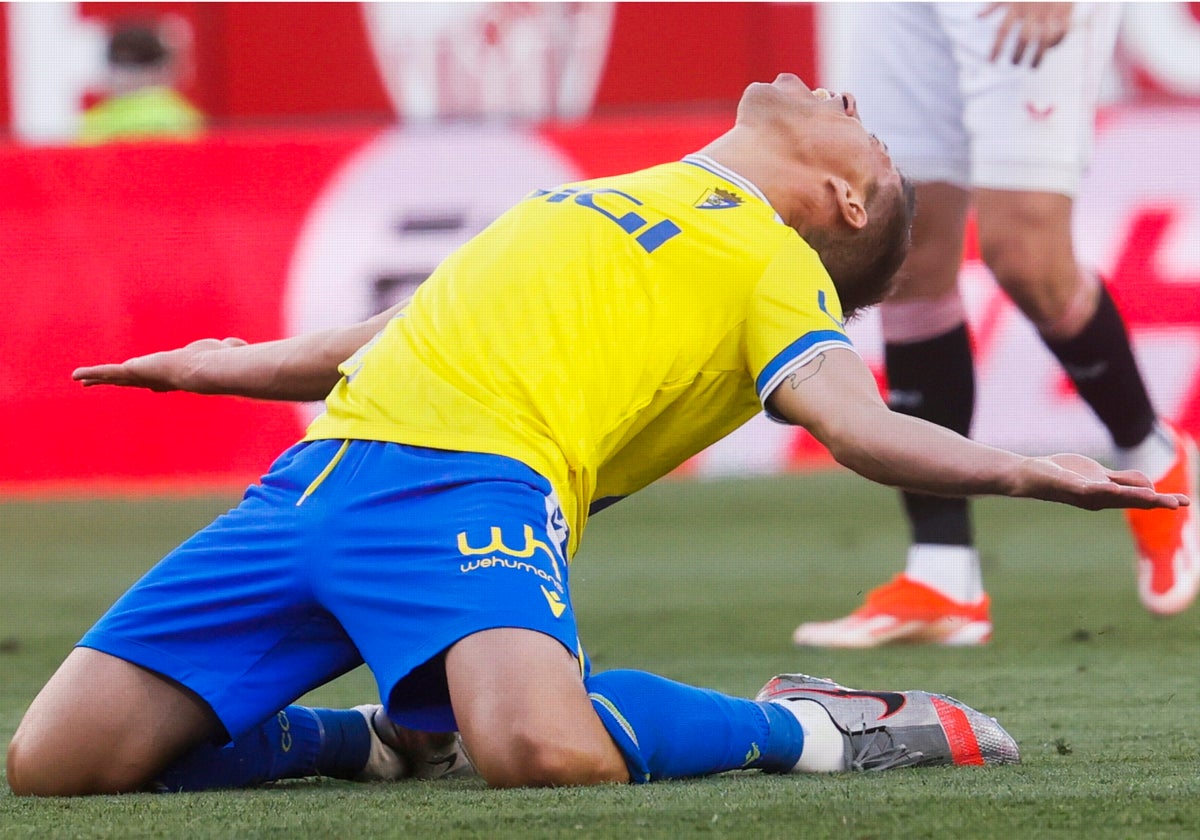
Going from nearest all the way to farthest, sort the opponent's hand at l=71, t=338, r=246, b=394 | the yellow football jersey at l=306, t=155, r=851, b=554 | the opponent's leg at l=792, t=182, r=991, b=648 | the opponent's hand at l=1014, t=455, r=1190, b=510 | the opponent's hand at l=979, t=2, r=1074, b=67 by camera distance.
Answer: the opponent's hand at l=1014, t=455, r=1190, b=510 < the yellow football jersey at l=306, t=155, r=851, b=554 < the opponent's hand at l=71, t=338, r=246, b=394 < the opponent's leg at l=792, t=182, r=991, b=648 < the opponent's hand at l=979, t=2, r=1074, b=67

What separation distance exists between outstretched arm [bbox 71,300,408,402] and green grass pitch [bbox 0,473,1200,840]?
550 mm

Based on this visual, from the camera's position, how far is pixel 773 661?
3.47m

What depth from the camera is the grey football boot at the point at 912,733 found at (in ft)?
7.72

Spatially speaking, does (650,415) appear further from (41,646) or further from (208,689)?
(41,646)

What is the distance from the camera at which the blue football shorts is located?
222 cm

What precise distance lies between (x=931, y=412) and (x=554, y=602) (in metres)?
1.89

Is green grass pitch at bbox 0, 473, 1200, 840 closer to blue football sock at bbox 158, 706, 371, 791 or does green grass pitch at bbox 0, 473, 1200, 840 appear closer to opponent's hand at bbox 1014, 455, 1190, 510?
blue football sock at bbox 158, 706, 371, 791

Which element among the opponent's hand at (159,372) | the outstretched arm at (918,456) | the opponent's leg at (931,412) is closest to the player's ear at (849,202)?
the outstretched arm at (918,456)

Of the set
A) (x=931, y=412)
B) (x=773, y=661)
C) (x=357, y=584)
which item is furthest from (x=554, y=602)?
(x=931, y=412)

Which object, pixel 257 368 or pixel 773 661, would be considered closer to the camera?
pixel 257 368

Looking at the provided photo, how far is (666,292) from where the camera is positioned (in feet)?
7.90

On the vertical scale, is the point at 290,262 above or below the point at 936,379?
below

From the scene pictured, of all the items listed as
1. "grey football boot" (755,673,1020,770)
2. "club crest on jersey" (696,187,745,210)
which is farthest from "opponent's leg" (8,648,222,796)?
"club crest on jersey" (696,187,745,210)

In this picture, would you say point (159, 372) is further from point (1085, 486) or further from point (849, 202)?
point (1085, 486)
